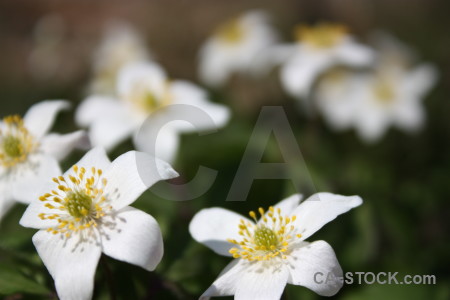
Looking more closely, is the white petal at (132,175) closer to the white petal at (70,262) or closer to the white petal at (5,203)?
the white petal at (70,262)

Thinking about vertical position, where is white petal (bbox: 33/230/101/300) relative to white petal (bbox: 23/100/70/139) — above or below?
below

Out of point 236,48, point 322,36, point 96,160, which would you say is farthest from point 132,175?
point 236,48

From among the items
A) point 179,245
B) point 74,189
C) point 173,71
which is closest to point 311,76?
point 179,245

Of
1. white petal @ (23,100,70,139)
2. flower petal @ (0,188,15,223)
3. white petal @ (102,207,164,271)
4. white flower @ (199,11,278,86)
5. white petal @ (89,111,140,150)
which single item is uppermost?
white flower @ (199,11,278,86)

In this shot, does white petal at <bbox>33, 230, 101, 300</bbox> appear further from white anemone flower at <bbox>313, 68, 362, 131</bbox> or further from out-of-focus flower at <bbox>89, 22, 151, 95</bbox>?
out-of-focus flower at <bbox>89, 22, 151, 95</bbox>

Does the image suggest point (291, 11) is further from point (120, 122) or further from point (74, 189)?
point (74, 189)

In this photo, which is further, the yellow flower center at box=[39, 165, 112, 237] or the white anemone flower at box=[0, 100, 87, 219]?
the white anemone flower at box=[0, 100, 87, 219]

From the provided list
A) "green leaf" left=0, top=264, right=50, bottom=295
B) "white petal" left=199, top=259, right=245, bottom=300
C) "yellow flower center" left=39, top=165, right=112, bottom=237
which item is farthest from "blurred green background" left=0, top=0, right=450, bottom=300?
"white petal" left=199, top=259, right=245, bottom=300
